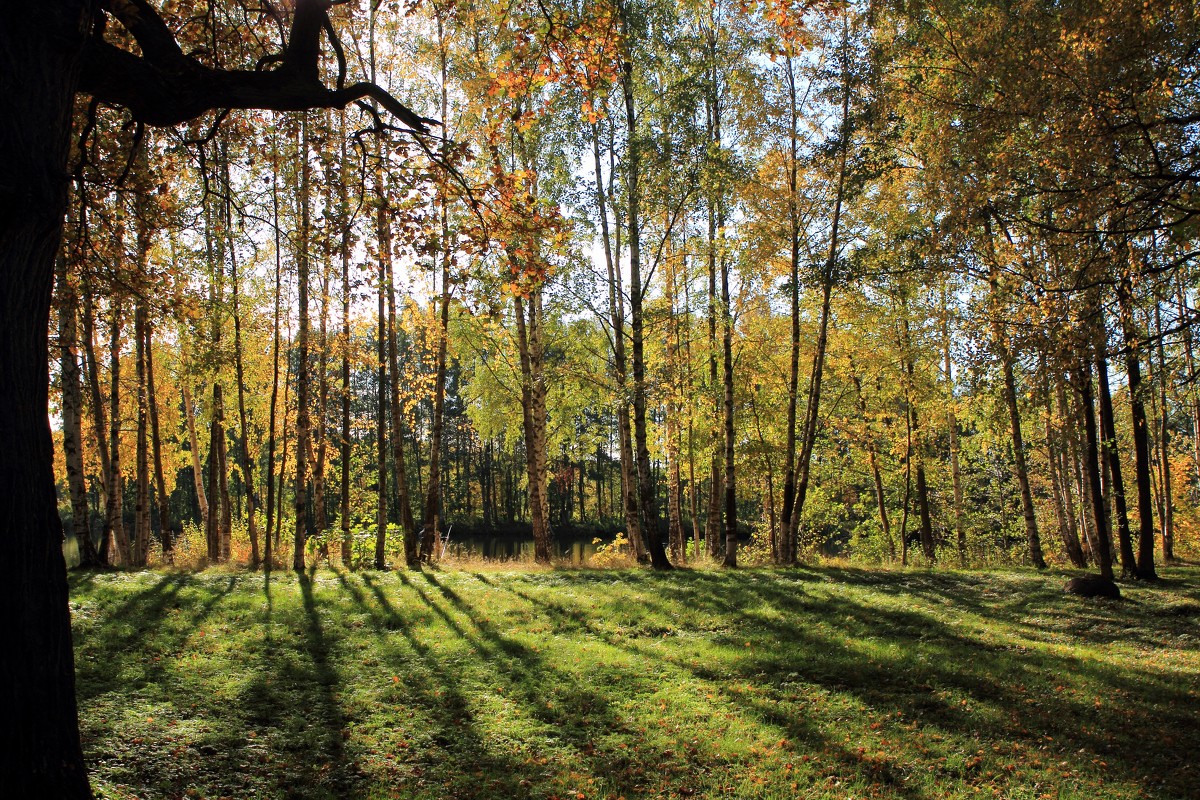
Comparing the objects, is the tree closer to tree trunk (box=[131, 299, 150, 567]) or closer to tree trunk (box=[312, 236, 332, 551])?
tree trunk (box=[312, 236, 332, 551])

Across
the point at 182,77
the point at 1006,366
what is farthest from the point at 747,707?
the point at 182,77

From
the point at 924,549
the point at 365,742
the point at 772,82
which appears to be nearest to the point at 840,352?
the point at 924,549

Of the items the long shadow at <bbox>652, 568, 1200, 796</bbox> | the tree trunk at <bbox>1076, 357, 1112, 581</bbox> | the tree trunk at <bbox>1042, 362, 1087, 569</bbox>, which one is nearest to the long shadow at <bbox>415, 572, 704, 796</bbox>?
the long shadow at <bbox>652, 568, 1200, 796</bbox>

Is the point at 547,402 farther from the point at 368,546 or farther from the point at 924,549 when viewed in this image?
the point at 924,549

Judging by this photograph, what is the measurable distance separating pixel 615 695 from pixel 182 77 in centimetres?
595

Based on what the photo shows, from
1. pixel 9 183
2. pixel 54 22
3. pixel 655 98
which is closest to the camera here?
pixel 9 183

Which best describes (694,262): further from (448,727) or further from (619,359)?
(448,727)

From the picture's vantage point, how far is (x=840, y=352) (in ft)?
69.6

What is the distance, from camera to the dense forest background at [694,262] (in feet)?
19.5

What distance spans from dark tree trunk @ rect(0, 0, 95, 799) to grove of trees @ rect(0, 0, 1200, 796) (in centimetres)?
2

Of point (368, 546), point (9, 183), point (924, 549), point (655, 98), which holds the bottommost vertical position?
point (924, 549)

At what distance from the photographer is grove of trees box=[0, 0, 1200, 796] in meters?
4.01

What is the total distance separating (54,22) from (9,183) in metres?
0.86

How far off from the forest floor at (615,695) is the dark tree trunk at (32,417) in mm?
1737
